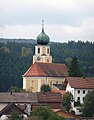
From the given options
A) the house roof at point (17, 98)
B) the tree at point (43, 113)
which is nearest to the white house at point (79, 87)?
the house roof at point (17, 98)

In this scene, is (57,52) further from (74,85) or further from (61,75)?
(74,85)

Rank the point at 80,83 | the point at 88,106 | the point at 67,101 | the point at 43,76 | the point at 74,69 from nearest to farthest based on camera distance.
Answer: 1. the point at 88,106
2. the point at 67,101
3. the point at 80,83
4. the point at 74,69
5. the point at 43,76

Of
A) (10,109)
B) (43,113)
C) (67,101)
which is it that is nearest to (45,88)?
(67,101)

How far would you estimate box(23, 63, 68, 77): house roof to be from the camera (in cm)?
9831

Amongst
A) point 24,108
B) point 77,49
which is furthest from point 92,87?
point 77,49

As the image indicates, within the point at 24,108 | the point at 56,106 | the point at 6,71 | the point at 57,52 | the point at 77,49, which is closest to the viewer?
the point at 24,108

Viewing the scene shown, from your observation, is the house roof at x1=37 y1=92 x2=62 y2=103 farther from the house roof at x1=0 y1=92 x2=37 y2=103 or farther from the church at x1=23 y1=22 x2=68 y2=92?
the church at x1=23 y1=22 x2=68 y2=92

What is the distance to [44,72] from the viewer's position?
98500 mm

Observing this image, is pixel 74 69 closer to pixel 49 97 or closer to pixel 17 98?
pixel 49 97

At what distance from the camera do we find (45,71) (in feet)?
324

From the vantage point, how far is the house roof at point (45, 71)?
9831cm

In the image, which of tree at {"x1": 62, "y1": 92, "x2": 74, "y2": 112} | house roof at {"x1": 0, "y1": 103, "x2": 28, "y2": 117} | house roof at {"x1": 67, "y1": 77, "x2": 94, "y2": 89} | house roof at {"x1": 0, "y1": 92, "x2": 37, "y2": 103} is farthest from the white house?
house roof at {"x1": 0, "y1": 103, "x2": 28, "y2": 117}

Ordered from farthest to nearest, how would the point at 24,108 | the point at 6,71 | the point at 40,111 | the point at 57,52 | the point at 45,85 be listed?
the point at 57,52, the point at 6,71, the point at 45,85, the point at 24,108, the point at 40,111

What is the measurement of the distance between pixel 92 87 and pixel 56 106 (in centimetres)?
509
